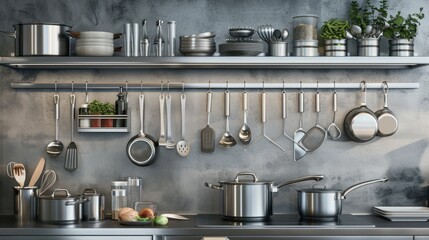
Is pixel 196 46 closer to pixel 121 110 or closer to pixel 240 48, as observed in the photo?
→ pixel 240 48

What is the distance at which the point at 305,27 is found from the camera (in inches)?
176

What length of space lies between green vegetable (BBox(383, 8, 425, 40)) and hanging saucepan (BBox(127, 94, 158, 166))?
1.44 meters

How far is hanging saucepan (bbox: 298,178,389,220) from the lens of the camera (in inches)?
167

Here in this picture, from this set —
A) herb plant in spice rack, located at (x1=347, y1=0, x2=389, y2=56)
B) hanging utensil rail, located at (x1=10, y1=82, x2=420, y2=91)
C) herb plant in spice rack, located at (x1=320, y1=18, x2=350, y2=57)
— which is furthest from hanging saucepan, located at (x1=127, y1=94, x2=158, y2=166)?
herb plant in spice rack, located at (x1=347, y1=0, x2=389, y2=56)

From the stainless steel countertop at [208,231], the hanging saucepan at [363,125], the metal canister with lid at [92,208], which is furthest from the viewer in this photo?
the hanging saucepan at [363,125]

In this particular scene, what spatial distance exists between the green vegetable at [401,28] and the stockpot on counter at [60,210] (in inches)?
76.1

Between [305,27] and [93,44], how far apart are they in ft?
3.82

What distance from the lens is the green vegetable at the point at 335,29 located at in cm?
444

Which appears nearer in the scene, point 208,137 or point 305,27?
point 305,27

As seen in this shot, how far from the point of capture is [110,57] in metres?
4.28

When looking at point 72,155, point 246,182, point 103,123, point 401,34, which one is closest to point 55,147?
point 72,155

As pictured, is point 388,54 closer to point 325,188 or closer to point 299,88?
point 299,88

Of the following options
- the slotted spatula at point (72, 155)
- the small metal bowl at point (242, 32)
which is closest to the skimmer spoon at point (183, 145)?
the small metal bowl at point (242, 32)

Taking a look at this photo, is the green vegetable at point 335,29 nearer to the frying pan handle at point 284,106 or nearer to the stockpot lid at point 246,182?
the frying pan handle at point 284,106
